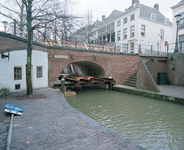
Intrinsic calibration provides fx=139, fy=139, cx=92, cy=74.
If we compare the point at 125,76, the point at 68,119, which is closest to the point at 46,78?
the point at 68,119

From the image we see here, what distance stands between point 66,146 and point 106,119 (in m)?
3.01

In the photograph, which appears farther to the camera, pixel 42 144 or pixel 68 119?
pixel 68 119

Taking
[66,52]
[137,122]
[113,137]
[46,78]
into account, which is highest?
[66,52]

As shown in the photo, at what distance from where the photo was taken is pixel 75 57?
1186cm

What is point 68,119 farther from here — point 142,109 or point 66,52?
point 66,52

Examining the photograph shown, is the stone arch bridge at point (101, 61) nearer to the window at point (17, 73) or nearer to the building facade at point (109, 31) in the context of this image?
the window at point (17, 73)

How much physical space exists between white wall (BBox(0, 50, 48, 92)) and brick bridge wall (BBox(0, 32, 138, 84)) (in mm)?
465

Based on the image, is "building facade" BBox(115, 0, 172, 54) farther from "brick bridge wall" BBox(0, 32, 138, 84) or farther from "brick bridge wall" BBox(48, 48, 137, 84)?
"brick bridge wall" BBox(0, 32, 138, 84)

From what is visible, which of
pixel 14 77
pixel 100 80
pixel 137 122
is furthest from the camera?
pixel 100 80

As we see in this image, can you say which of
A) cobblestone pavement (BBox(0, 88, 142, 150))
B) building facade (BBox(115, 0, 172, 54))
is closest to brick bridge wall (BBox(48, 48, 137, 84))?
cobblestone pavement (BBox(0, 88, 142, 150))

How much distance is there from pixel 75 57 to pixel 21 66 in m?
4.53

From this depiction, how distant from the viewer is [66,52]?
451 inches

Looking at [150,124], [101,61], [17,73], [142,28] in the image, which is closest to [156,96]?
[150,124]

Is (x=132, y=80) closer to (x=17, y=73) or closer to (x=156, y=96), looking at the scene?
(x=156, y=96)
